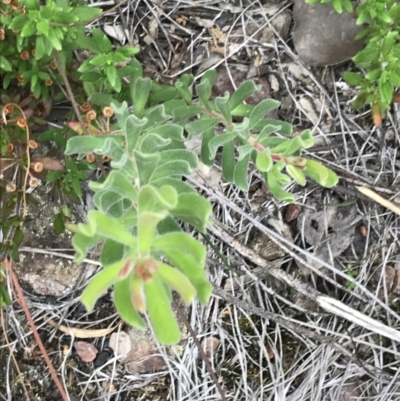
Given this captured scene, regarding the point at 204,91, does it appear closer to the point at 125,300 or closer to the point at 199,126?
the point at 199,126

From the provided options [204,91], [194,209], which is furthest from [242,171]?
[194,209]

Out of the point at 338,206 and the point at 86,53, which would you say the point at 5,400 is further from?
the point at 338,206

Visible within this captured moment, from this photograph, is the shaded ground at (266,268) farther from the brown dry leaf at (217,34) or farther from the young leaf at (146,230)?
the young leaf at (146,230)

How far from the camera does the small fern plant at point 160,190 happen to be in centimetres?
126

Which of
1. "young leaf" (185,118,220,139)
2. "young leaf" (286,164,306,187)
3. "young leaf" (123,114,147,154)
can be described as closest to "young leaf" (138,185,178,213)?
"young leaf" (123,114,147,154)

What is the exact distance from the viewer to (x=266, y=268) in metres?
2.55

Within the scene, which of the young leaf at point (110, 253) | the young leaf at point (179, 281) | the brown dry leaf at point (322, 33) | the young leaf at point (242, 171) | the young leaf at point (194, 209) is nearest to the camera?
the young leaf at point (179, 281)

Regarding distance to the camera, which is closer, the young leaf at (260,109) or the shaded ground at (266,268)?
the young leaf at (260,109)

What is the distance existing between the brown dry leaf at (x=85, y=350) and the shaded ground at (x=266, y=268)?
23 millimetres

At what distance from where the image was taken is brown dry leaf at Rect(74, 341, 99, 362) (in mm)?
2566

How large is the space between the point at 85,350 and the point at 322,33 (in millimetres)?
1845

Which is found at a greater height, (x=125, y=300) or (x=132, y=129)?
(x=132, y=129)

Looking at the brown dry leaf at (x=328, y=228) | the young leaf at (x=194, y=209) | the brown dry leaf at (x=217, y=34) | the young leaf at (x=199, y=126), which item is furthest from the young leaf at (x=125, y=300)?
the brown dry leaf at (x=217, y=34)

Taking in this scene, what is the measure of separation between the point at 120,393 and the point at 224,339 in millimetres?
555
